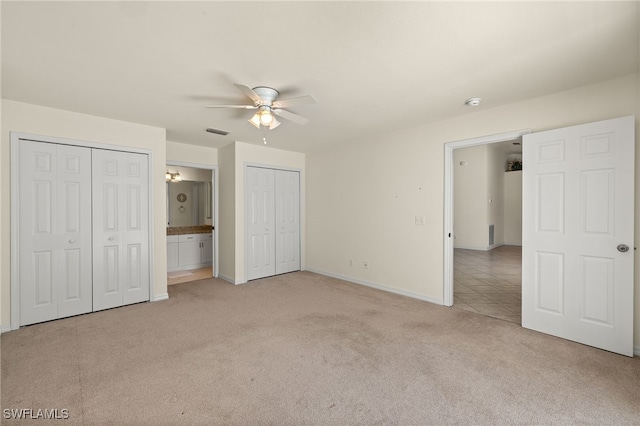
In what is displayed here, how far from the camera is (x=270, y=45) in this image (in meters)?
2.02

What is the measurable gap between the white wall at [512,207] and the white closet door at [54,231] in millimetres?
10483

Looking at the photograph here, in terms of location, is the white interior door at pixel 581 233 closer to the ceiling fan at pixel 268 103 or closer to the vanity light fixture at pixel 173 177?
the ceiling fan at pixel 268 103

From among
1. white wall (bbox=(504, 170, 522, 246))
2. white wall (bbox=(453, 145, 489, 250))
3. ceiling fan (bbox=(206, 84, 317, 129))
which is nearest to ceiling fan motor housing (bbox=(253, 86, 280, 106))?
ceiling fan (bbox=(206, 84, 317, 129))

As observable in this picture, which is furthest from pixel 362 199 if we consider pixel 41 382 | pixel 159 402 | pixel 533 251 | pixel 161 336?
pixel 41 382

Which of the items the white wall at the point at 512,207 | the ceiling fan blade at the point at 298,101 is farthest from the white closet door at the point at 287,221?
the white wall at the point at 512,207

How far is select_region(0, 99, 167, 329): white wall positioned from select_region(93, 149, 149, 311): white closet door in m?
0.13

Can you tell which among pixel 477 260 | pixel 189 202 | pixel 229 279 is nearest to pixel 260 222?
pixel 229 279

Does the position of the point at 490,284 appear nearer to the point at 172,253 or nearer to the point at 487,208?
the point at 487,208

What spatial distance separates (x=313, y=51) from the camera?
209cm

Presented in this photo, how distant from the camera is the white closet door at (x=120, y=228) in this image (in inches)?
141

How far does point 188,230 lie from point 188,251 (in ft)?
1.51

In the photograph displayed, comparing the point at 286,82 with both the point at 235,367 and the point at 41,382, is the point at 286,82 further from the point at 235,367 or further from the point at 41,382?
the point at 41,382

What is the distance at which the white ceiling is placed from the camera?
66.9 inches

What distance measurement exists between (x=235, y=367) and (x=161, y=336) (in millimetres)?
1091
